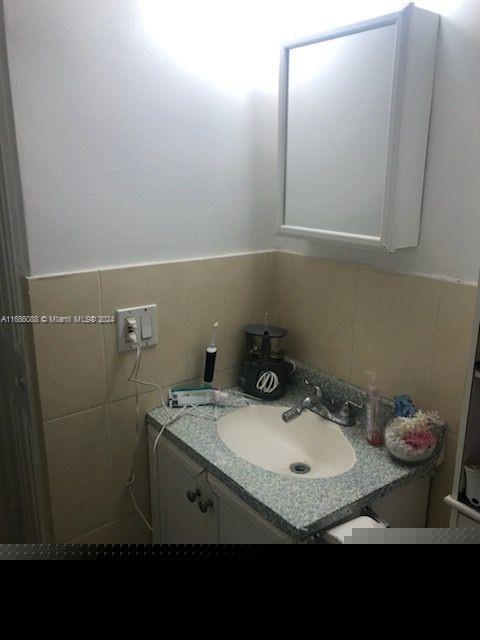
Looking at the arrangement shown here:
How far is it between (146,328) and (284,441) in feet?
1.78

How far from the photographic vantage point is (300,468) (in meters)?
1.47

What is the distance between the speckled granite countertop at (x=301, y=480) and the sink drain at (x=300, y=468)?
6.0 inches

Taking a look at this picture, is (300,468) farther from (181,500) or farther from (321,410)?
(181,500)

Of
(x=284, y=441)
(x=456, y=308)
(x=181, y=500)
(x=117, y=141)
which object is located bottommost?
(x=181, y=500)

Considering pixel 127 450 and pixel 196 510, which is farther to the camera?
pixel 127 450

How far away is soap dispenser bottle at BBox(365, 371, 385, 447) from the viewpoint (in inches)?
54.7

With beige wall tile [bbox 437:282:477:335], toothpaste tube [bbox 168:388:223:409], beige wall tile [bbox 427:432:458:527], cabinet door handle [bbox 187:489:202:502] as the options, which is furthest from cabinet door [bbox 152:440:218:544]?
beige wall tile [bbox 437:282:477:335]

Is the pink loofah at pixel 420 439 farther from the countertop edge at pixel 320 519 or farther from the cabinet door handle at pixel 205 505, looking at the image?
the cabinet door handle at pixel 205 505

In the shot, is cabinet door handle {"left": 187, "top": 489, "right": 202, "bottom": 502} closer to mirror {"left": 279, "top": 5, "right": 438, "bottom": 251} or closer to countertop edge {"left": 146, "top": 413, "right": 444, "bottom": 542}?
countertop edge {"left": 146, "top": 413, "right": 444, "bottom": 542}

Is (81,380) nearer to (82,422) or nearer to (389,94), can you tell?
(82,422)

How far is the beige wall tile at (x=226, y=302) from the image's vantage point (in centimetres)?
160

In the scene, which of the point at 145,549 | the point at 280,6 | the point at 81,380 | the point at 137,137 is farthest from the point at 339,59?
the point at 145,549

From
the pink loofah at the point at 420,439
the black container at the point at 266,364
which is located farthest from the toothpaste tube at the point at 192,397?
the pink loofah at the point at 420,439

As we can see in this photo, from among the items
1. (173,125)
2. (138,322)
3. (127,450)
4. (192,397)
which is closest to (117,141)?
(173,125)
